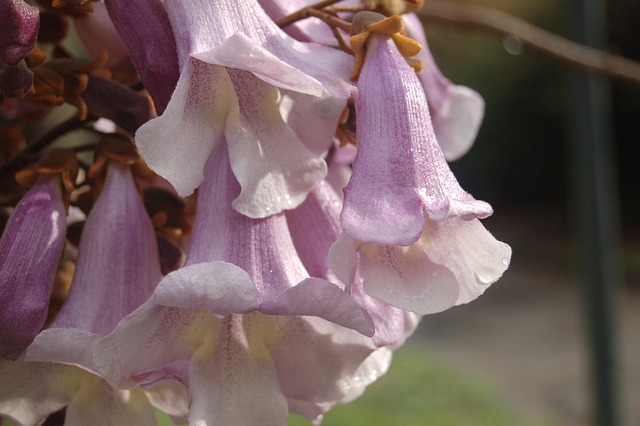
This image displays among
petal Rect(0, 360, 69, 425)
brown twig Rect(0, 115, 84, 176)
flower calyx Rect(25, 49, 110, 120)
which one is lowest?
petal Rect(0, 360, 69, 425)

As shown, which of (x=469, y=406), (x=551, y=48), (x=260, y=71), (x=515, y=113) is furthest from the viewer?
(x=515, y=113)

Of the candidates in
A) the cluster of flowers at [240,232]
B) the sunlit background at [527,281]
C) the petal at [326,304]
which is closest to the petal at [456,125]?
the cluster of flowers at [240,232]

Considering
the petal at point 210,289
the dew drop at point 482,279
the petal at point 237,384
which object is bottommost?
the petal at point 237,384

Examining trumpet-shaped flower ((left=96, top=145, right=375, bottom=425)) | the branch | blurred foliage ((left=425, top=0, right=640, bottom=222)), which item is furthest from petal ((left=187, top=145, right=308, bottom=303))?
blurred foliage ((left=425, top=0, right=640, bottom=222))

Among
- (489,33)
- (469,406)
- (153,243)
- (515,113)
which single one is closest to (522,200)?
(515,113)

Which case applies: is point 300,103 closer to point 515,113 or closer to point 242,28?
point 242,28

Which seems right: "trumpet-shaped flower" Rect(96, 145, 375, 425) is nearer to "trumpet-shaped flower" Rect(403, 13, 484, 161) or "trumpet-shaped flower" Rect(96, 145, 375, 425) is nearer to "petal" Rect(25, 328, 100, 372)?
"petal" Rect(25, 328, 100, 372)

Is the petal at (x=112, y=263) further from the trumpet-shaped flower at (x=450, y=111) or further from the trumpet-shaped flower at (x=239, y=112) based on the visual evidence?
the trumpet-shaped flower at (x=450, y=111)
